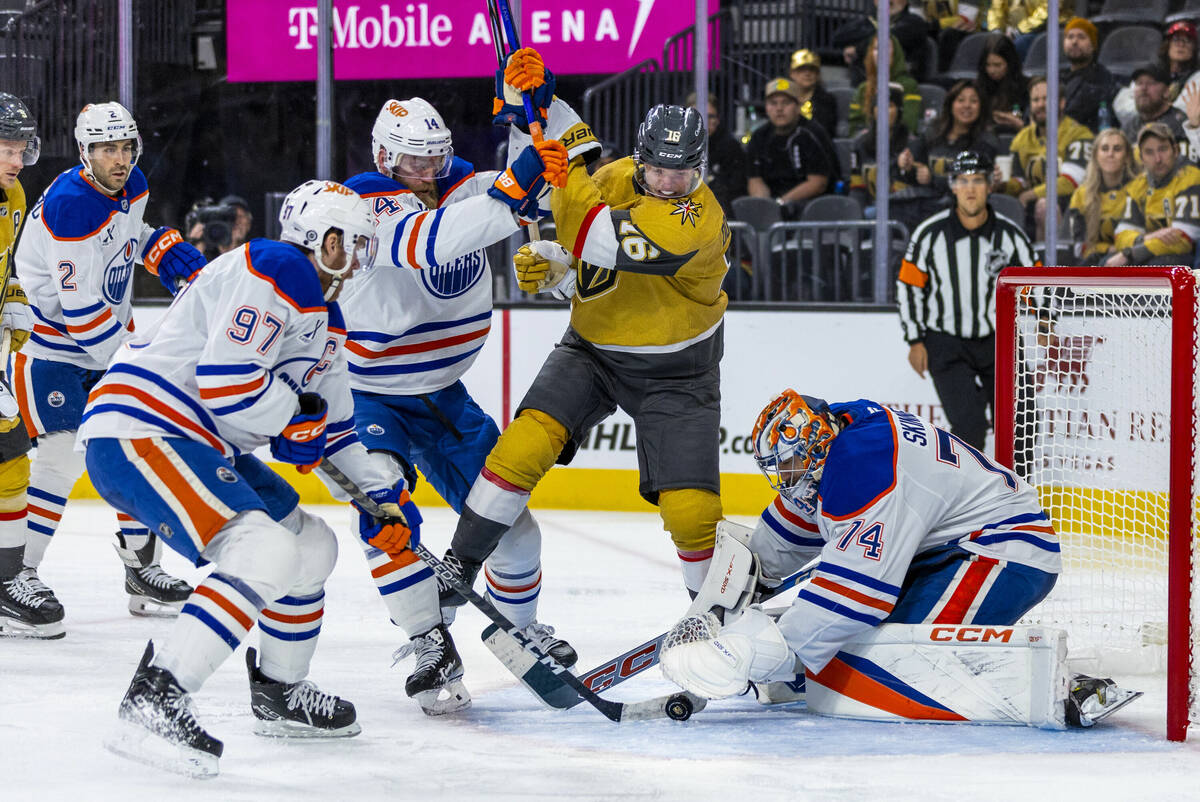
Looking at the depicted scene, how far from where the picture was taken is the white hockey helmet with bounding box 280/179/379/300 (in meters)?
2.52

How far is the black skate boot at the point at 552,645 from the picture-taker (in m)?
3.26

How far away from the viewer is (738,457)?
5.63 meters

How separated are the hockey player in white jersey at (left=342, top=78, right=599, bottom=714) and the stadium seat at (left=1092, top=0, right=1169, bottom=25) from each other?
3.86 meters

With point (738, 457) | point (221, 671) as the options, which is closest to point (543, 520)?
point (738, 457)

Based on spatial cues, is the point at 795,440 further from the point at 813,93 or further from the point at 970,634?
the point at 813,93

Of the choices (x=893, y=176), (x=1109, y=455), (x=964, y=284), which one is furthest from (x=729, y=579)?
(x=893, y=176)

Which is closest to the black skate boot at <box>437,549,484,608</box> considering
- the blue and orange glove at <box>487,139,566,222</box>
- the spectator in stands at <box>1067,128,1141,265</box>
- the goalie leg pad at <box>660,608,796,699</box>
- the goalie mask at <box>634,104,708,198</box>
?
the goalie leg pad at <box>660,608,796,699</box>

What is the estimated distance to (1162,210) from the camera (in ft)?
18.6

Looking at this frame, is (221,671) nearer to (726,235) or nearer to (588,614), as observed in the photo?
(588,614)

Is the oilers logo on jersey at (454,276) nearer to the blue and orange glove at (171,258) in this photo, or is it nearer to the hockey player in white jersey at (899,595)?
the hockey player in white jersey at (899,595)

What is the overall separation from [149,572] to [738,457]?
95.6 inches

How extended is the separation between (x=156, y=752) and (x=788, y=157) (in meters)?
4.43

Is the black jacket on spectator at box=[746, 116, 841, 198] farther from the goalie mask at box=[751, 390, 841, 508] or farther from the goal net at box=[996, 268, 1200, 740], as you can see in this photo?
the goalie mask at box=[751, 390, 841, 508]

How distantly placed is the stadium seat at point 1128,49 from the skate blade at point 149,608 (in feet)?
14.1
